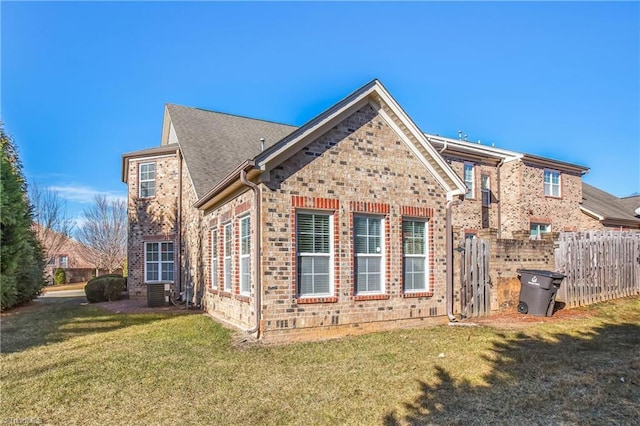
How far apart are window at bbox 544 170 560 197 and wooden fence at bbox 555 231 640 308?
8652 mm

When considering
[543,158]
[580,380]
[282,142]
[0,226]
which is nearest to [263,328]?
[282,142]

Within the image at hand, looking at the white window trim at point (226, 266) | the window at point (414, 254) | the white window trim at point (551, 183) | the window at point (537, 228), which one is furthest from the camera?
the white window trim at point (551, 183)

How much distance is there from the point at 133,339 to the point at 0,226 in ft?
32.8

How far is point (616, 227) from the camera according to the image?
2498cm

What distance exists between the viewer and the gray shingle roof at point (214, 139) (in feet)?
51.6

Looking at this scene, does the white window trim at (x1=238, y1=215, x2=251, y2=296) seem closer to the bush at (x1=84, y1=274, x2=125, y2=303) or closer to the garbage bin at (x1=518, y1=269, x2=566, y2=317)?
the garbage bin at (x1=518, y1=269, x2=566, y2=317)

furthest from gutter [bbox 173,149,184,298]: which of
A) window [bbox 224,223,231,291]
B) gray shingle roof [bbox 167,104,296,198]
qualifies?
window [bbox 224,223,231,291]

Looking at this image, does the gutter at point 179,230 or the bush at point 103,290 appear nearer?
the gutter at point 179,230

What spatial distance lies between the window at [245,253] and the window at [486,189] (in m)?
14.6

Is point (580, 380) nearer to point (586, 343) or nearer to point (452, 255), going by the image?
point (586, 343)

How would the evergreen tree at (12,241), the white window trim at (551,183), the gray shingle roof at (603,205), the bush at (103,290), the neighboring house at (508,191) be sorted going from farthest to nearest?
the gray shingle roof at (603,205), the white window trim at (551,183), the neighboring house at (508,191), the bush at (103,290), the evergreen tree at (12,241)

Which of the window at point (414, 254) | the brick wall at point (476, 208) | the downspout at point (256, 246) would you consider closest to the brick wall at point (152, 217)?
the downspout at point (256, 246)

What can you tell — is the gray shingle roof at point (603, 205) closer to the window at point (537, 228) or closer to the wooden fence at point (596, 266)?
the window at point (537, 228)

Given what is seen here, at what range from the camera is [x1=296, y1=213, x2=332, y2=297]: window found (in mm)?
9266
